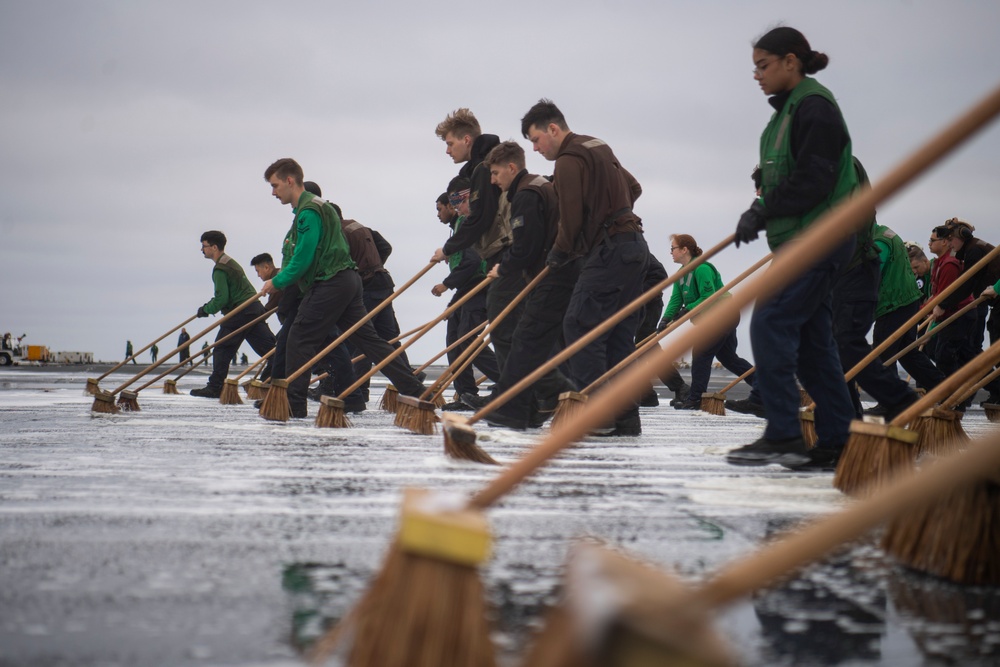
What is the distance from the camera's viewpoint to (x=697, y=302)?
39.8ft

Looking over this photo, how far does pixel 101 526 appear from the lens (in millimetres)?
2955

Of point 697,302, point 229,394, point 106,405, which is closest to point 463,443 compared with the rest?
point 106,405

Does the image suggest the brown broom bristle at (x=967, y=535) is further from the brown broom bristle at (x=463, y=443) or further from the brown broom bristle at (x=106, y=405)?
the brown broom bristle at (x=106, y=405)

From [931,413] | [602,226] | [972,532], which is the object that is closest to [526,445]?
[602,226]

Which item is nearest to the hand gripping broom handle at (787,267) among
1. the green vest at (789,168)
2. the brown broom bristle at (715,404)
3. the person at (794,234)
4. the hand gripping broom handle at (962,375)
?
the hand gripping broom handle at (962,375)

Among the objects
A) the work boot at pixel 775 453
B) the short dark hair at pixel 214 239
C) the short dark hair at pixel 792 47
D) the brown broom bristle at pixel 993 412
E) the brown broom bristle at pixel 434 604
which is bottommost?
the brown broom bristle at pixel 434 604

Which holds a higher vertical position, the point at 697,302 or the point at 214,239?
the point at 214,239

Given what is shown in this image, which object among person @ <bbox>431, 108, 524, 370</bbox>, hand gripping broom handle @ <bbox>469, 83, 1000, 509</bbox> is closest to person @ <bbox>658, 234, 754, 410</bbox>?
person @ <bbox>431, 108, 524, 370</bbox>

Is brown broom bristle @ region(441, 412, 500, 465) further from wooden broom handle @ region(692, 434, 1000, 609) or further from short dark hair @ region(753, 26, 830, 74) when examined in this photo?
wooden broom handle @ region(692, 434, 1000, 609)

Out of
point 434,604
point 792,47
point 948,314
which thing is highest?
point 792,47

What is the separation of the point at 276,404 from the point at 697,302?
5.71 meters

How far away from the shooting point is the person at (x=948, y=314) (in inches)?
410

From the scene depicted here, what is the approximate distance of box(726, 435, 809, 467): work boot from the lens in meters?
4.48

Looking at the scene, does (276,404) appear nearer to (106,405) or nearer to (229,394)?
(106,405)
